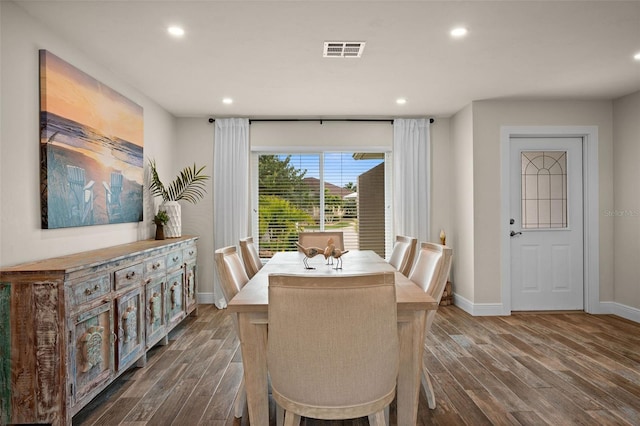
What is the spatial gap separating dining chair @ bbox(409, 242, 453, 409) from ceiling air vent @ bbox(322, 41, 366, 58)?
166 cm

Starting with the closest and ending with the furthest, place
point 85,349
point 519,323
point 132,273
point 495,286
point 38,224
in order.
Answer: point 85,349
point 38,224
point 132,273
point 519,323
point 495,286

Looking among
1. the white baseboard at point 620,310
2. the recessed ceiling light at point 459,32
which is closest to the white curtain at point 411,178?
the white baseboard at point 620,310

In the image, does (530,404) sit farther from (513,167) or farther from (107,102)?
(107,102)

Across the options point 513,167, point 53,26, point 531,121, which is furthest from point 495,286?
point 53,26

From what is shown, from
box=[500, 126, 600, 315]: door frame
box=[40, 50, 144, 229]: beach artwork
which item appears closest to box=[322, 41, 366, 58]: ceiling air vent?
box=[40, 50, 144, 229]: beach artwork

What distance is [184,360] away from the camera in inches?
126

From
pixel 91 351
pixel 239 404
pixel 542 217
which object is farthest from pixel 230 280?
pixel 542 217

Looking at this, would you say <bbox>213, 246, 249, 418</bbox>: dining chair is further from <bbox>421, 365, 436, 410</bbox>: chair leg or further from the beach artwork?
the beach artwork

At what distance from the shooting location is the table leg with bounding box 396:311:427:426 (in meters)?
1.89

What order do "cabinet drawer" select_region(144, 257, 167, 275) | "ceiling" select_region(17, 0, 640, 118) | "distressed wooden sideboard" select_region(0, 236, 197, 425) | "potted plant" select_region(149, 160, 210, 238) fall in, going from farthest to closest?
"potted plant" select_region(149, 160, 210, 238) → "cabinet drawer" select_region(144, 257, 167, 275) → "ceiling" select_region(17, 0, 640, 118) → "distressed wooden sideboard" select_region(0, 236, 197, 425)

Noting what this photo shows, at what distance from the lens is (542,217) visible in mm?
4668

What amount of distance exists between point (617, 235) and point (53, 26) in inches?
238

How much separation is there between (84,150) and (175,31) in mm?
1179

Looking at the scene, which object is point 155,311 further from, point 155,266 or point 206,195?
point 206,195
